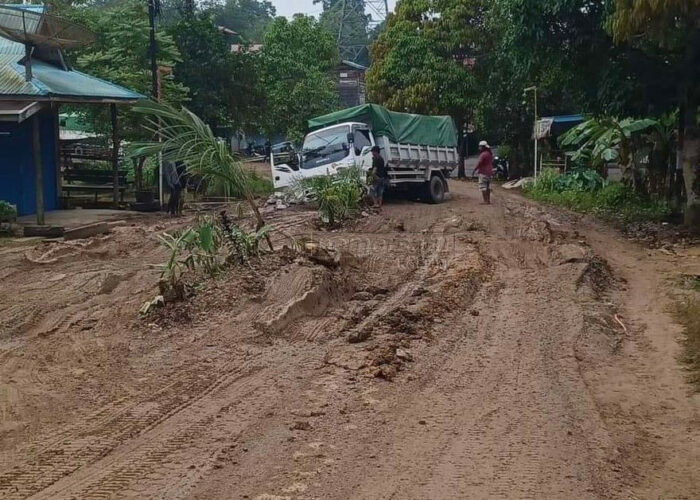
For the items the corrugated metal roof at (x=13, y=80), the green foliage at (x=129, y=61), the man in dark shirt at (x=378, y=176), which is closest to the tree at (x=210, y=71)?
the green foliage at (x=129, y=61)

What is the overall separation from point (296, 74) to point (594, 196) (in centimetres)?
1927

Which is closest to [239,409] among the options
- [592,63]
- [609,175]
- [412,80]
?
[592,63]

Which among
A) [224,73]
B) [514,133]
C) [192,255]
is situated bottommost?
[192,255]

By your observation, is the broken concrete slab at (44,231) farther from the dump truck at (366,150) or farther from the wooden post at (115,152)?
the dump truck at (366,150)

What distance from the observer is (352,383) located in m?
6.35

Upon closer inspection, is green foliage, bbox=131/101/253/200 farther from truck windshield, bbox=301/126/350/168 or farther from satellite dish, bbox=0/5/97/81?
truck windshield, bbox=301/126/350/168

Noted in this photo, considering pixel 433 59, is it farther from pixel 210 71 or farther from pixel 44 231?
pixel 44 231

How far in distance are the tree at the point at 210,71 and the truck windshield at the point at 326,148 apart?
29.2ft

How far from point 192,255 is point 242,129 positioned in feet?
74.4

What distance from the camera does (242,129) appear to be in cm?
3138

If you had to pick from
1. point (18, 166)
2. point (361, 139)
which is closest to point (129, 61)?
point (18, 166)

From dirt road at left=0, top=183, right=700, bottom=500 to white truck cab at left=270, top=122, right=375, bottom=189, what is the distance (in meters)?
8.29

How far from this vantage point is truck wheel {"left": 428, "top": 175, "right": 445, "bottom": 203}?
2266cm

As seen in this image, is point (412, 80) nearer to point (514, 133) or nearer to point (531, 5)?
point (514, 133)
